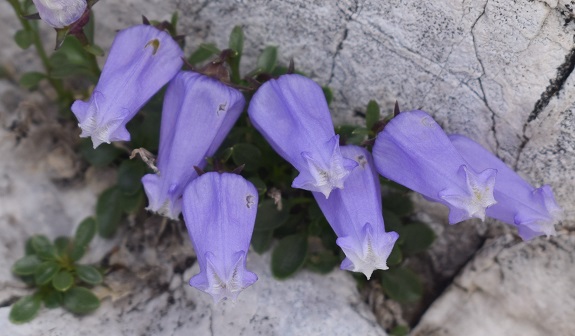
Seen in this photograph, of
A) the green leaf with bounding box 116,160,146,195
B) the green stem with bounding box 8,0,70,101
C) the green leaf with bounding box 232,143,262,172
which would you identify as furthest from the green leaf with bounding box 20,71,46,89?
the green leaf with bounding box 232,143,262,172

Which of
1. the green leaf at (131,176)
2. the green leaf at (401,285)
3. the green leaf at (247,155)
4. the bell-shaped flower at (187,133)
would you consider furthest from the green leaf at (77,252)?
the green leaf at (401,285)

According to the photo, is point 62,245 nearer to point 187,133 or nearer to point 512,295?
point 187,133

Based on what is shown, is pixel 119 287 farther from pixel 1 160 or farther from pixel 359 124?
pixel 359 124

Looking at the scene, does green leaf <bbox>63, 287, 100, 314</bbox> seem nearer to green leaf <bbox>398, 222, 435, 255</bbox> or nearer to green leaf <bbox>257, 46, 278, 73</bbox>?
green leaf <bbox>257, 46, 278, 73</bbox>

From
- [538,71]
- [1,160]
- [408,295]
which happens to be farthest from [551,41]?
[1,160]

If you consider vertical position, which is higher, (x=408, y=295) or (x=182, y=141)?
(x=182, y=141)
